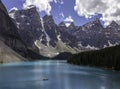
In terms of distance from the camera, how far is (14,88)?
8381cm

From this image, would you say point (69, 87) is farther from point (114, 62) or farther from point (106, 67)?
point (106, 67)

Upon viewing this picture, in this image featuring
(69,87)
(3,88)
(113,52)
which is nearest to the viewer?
(3,88)

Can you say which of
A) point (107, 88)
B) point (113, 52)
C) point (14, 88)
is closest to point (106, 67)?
point (113, 52)

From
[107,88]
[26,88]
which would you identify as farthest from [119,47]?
[26,88]

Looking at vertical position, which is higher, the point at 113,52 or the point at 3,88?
the point at 113,52

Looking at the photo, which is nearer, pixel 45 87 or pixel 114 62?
pixel 45 87

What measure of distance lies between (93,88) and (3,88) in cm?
2985

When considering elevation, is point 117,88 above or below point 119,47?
below

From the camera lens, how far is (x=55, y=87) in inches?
3472

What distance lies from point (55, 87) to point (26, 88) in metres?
10.1

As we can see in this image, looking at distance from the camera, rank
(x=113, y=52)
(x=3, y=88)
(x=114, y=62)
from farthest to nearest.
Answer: (x=113, y=52) < (x=114, y=62) < (x=3, y=88)

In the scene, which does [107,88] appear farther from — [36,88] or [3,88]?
[3,88]

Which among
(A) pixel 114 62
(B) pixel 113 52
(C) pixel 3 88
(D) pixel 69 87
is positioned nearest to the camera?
(C) pixel 3 88

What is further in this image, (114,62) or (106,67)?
(106,67)
